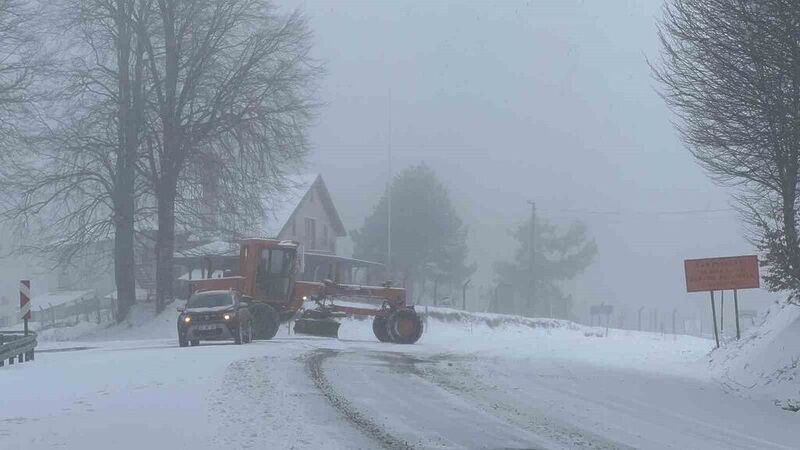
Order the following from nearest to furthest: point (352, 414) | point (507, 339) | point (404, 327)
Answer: point (352, 414), point (404, 327), point (507, 339)

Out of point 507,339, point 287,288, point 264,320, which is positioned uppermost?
point 287,288

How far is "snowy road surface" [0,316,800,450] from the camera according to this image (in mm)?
12094

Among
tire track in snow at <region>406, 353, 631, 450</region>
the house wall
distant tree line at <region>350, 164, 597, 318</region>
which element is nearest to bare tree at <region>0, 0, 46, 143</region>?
tire track in snow at <region>406, 353, 631, 450</region>

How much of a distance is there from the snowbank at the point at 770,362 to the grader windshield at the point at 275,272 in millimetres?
16962

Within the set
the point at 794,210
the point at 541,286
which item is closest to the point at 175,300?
the point at 794,210

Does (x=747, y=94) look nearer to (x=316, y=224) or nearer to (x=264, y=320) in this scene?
(x=264, y=320)

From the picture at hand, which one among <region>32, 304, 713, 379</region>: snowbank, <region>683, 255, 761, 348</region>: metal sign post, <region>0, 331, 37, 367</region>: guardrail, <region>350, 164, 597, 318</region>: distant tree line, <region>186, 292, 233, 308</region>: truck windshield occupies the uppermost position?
<region>350, 164, 597, 318</region>: distant tree line

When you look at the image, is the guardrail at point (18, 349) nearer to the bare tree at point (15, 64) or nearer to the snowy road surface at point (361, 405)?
the snowy road surface at point (361, 405)

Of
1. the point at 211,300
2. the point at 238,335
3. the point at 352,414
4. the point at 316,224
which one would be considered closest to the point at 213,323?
the point at 238,335

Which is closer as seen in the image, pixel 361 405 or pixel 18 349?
pixel 361 405

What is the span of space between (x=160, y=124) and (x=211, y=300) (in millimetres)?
15142

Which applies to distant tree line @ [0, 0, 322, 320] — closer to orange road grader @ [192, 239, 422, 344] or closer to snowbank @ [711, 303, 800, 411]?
orange road grader @ [192, 239, 422, 344]

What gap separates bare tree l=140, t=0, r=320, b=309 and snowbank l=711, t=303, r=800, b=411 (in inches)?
899

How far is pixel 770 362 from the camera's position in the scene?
2114 centimetres
